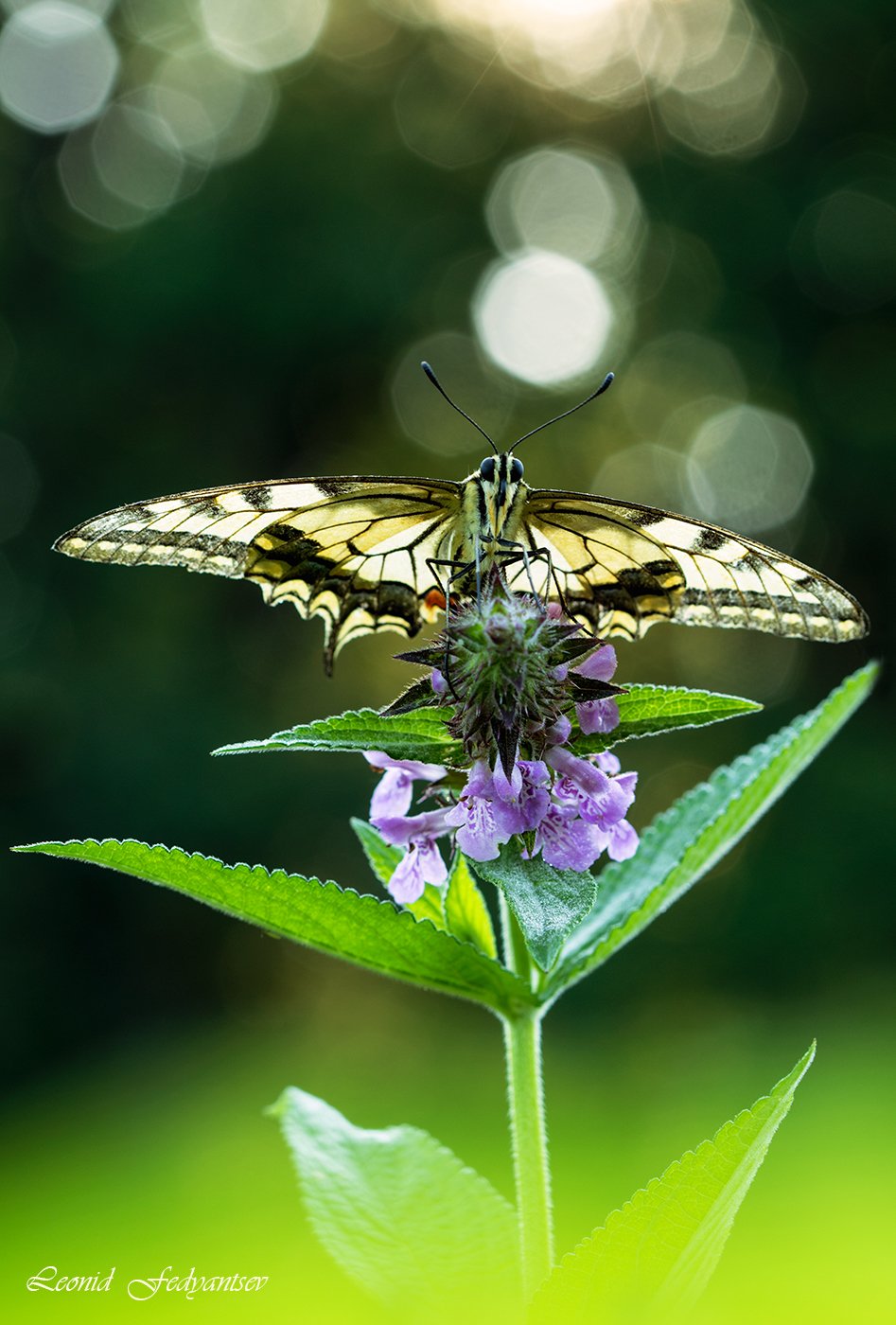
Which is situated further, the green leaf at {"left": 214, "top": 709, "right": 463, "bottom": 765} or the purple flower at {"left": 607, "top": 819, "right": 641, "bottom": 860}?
the purple flower at {"left": 607, "top": 819, "right": 641, "bottom": 860}

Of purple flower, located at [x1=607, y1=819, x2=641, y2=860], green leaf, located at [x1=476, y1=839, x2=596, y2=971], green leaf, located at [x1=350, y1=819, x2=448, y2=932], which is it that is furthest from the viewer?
green leaf, located at [x1=350, y1=819, x2=448, y2=932]

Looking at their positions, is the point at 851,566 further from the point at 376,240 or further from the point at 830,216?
the point at 376,240

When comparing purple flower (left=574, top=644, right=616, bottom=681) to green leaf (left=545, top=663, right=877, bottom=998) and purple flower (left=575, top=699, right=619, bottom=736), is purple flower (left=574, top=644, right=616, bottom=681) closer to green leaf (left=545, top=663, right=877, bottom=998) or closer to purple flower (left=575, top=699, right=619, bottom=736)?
purple flower (left=575, top=699, right=619, bottom=736)

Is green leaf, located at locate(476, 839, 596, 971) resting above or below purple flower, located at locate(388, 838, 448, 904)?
below

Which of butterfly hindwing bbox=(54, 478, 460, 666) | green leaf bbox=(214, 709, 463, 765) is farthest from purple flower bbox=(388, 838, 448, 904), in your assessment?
butterfly hindwing bbox=(54, 478, 460, 666)

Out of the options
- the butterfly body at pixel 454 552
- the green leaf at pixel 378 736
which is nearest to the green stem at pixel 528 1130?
the green leaf at pixel 378 736

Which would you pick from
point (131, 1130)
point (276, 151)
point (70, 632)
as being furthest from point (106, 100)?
point (131, 1130)

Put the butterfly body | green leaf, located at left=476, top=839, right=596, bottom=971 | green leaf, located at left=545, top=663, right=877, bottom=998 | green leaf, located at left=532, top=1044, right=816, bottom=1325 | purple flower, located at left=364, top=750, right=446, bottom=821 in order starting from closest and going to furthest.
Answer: green leaf, located at left=532, top=1044, right=816, bottom=1325, green leaf, located at left=476, top=839, right=596, bottom=971, green leaf, located at left=545, top=663, right=877, bottom=998, purple flower, located at left=364, top=750, right=446, bottom=821, the butterfly body
